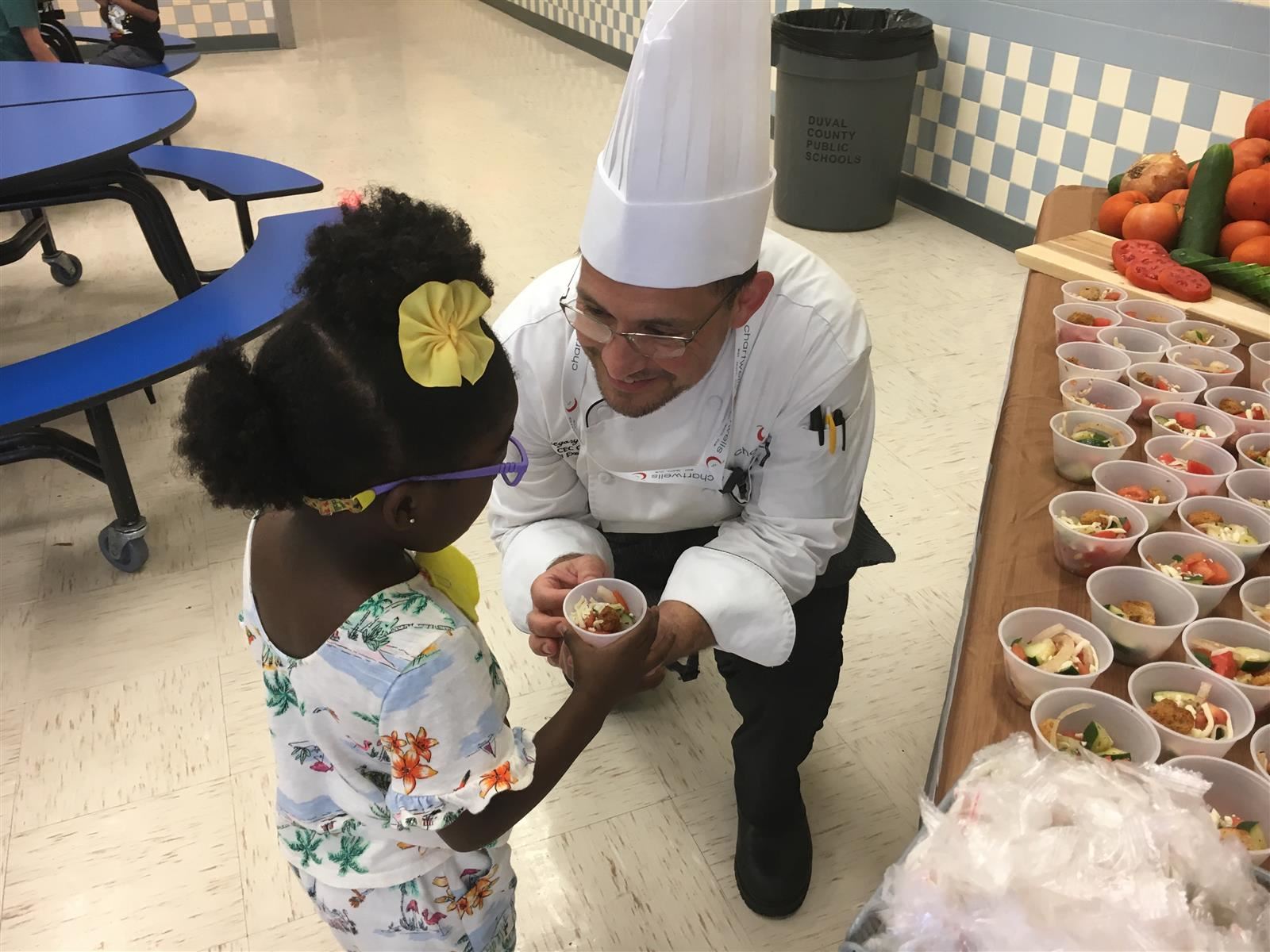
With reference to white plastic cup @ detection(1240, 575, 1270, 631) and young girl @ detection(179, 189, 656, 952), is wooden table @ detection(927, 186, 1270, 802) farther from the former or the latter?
young girl @ detection(179, 189, 656, 952)

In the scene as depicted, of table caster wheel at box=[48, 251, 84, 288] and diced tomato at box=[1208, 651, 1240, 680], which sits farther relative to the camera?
table caster wheel at box=[48, 251, 84, 288]

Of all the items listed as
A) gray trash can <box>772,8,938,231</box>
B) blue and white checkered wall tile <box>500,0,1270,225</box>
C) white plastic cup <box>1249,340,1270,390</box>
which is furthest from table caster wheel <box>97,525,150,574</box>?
blue and white checkered wall tile <box>500,0,1270,225</box>

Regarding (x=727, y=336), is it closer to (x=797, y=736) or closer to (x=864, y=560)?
(x=864, y=560)

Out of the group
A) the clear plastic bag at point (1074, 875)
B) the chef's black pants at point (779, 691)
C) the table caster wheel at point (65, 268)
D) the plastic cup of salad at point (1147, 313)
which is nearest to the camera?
the clear plastic bag at point (1074, 875)

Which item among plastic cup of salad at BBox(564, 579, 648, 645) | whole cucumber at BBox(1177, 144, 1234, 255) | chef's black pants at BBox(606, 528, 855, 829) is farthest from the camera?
whole cucumber at BBox(1177, 144, 1234, 255)

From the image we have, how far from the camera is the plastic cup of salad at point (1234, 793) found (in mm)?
800

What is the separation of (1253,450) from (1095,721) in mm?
634

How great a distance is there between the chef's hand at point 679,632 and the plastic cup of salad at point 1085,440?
1.76 feet

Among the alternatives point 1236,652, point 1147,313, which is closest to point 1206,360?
point 1147,313

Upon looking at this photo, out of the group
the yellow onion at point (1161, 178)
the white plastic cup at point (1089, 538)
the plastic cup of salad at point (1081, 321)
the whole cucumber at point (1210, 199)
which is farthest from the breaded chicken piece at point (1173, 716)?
the yellow onion at point (1161, 178)

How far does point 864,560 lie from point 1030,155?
8.93 ft

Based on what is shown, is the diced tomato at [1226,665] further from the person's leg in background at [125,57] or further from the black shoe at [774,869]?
the person's leg in background at [125,57]

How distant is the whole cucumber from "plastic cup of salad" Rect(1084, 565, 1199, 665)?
1.11 meters

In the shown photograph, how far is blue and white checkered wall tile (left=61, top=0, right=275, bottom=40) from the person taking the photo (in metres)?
7.12
